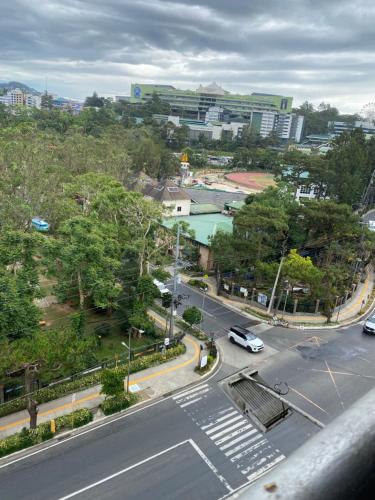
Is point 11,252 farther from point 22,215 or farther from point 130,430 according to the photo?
point 22,215

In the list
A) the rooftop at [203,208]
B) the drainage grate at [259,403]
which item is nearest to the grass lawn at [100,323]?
the drainage grate at [259,403]

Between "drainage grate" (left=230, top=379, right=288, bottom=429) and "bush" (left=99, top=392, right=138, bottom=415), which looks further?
"bush" (left=99, top=392, right=138, bottom=415)

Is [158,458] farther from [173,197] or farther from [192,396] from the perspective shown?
[173,197]

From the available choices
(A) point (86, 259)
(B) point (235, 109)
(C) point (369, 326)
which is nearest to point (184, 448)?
(A) point (86, 259)

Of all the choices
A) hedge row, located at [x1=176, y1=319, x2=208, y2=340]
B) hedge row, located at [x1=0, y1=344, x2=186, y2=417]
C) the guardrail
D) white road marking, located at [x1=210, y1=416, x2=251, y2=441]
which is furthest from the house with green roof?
the guardrail

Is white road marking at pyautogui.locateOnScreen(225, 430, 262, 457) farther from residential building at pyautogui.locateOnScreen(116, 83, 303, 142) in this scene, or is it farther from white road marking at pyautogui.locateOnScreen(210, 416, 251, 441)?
residential building at pyautogui.locateOnScreen(116, 83, 303, 142)

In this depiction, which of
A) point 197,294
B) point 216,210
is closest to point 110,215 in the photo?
point 197,294

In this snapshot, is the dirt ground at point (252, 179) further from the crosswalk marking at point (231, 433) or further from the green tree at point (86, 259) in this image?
the crosswalk marking at point (231, 433)
